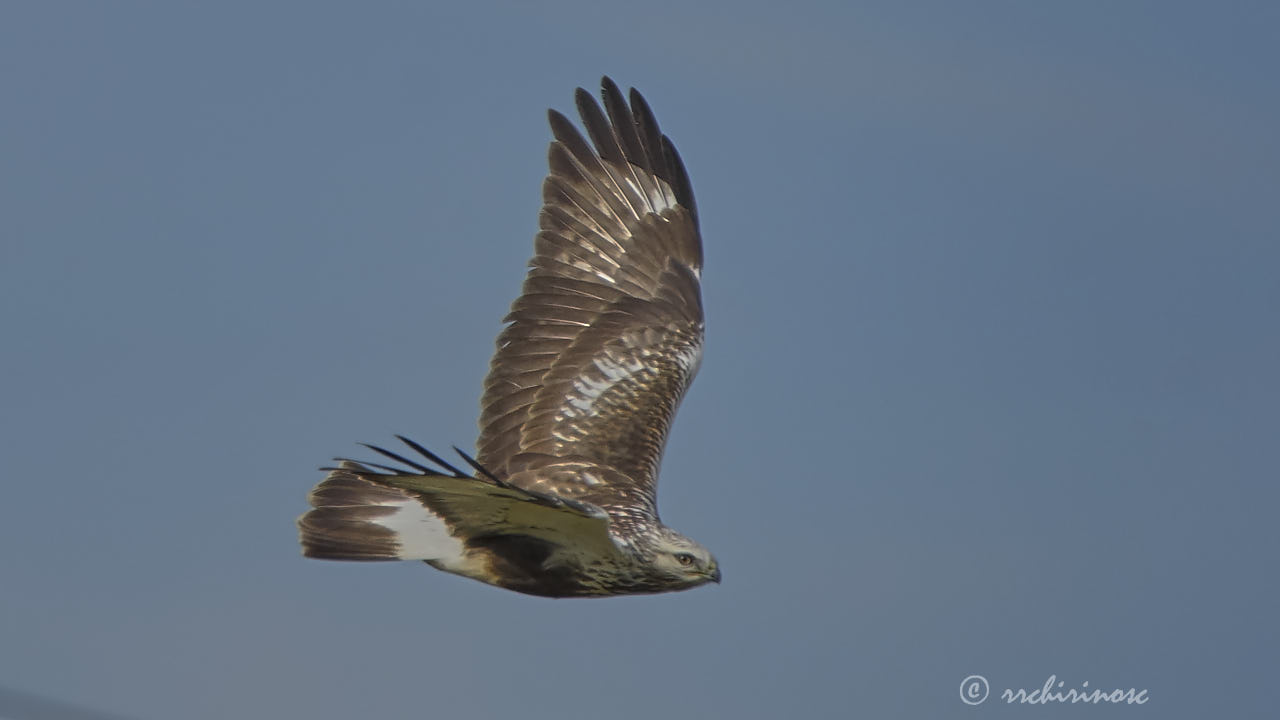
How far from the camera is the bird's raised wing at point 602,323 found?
10617 millimetres

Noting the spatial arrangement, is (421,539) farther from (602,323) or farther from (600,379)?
(602,323)

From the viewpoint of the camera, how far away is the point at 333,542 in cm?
922

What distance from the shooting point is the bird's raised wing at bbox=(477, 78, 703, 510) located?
34.8 feet

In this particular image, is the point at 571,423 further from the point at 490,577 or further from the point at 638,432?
the point at 490,577

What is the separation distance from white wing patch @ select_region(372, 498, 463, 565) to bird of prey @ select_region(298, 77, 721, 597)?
0.4 inches

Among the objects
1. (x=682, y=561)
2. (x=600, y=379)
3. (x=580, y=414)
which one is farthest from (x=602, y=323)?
(x=682, y=561)

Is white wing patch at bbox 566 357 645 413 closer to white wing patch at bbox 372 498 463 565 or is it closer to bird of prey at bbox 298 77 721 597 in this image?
bird of prey at bbox 298 77 721 597

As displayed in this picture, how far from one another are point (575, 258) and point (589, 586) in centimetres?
349

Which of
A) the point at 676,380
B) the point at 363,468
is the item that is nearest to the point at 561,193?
the point at 676,380

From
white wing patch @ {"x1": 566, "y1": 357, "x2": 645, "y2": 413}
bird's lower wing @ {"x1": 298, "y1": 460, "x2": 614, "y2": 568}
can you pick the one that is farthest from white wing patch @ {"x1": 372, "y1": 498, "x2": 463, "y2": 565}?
white wing patch @ {"x1": 566, "y1": 357, "x2": 645, "y2": 413}

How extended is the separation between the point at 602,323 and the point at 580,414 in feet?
3.35

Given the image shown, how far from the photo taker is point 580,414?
1088cm

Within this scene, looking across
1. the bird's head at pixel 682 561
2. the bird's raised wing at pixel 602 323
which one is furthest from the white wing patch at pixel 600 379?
the bird's head at pixel 682 561

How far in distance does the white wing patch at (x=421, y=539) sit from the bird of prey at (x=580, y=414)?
0.01 meters
